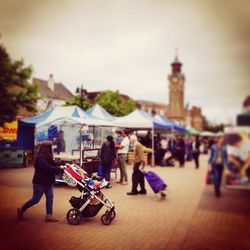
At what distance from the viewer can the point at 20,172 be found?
3066 mm

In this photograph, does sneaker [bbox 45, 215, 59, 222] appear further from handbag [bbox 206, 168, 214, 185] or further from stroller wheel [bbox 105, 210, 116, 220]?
handbag [bbox 206, 168, 214, 185]

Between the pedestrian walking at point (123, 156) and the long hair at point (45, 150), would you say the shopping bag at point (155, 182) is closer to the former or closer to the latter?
the pedestrian walking at point (123, 156)

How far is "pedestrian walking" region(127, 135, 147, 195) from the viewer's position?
3227 mm

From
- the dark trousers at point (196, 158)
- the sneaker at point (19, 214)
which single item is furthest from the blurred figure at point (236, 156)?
the sneaker at point (19, 214)

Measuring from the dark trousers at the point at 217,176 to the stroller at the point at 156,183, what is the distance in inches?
40.4

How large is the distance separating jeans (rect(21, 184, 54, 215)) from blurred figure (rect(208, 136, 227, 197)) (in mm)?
1510

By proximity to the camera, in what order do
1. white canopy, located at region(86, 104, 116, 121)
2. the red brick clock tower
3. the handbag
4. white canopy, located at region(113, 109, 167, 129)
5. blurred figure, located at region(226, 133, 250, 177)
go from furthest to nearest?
white canopy, located at region(113, 109, 167, 129) < white canopy, located at region(86, 104, 116, 121) < the red brick clock tower < the handbag < blurred figure, located at region(226, 133, 250, 177)

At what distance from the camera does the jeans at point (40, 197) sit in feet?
9.70

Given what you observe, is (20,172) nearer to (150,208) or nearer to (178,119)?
(150,208)

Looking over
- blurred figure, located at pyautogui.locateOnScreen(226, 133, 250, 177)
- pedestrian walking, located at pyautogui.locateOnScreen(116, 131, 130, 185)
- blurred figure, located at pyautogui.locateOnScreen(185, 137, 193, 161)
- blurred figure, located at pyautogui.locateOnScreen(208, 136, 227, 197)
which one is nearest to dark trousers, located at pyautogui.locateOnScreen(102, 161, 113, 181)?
pedestrian walking, located at pyautogui.locateOnScreen(116, 131, 130, 185)

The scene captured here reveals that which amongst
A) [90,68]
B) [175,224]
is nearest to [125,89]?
[90,68]

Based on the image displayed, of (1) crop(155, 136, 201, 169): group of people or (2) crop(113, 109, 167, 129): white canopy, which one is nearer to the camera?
(1) crop(155, 136, 201, 169): group of people

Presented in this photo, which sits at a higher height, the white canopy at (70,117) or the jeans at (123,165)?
the white canopy at (70,117)

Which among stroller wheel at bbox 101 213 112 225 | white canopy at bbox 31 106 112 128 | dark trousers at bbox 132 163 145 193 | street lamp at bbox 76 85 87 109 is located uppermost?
street lamp at bbox 76 85 87 109
